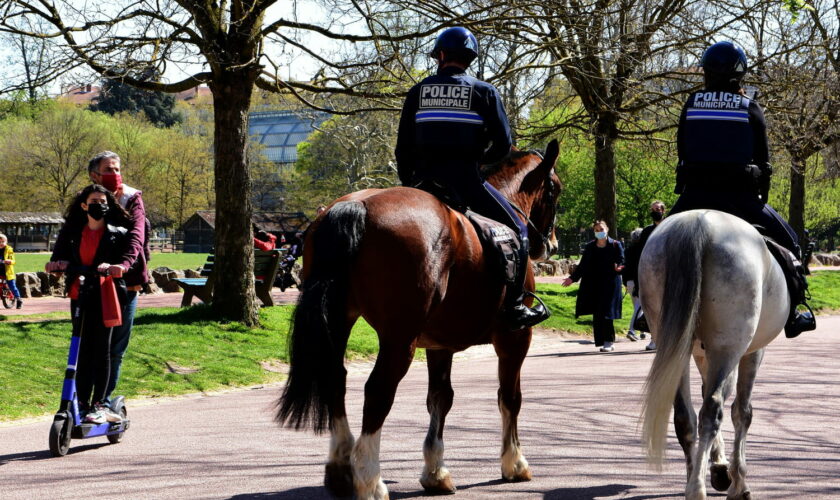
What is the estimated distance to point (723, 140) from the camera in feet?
19.3

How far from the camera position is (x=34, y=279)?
25.4m

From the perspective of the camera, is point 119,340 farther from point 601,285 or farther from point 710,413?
point 601,285

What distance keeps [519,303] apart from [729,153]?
1.53m

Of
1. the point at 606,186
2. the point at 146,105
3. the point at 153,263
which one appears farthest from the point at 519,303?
the point at 146,105

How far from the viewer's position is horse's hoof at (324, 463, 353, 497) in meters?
5.11

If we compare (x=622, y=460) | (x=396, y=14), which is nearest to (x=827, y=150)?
(x=396, y=14)

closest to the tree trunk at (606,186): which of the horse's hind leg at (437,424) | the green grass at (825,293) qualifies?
the green grass at (825,293)

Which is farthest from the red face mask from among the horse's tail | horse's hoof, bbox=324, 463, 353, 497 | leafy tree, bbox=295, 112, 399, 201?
leafy tree, bbox=295, 112, 399, 201

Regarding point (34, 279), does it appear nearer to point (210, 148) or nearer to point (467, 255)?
point (467, 255)

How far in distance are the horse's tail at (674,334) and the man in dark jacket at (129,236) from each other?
410cm

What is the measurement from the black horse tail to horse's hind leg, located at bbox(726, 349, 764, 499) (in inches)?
87.4

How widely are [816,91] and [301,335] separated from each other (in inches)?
754

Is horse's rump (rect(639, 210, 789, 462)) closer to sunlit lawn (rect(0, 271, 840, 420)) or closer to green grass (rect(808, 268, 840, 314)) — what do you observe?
sunlit lawn (rect(0, 271, 840, 420))

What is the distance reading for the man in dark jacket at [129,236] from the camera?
298 inches
